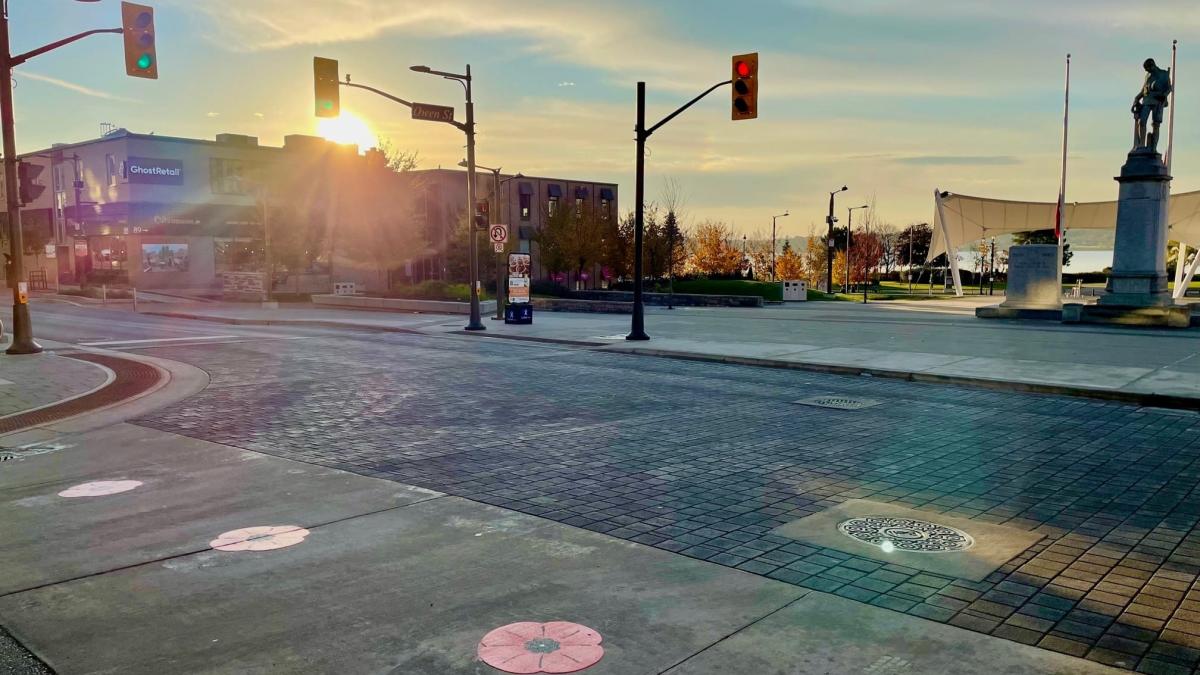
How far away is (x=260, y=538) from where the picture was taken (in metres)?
5.85

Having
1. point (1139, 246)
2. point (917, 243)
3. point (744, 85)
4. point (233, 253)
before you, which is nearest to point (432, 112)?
point (744, 85)

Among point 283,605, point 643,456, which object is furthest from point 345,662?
point 643,456

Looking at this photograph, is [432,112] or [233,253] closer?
[432,112]

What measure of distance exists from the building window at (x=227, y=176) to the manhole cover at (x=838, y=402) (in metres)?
63.7

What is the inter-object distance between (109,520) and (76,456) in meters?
2.93

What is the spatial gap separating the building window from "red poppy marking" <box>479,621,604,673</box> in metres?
68.9

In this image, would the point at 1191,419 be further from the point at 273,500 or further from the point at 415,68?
the point at 415,68

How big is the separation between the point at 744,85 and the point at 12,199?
15417 mm

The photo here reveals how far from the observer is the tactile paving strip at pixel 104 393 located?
10727mm

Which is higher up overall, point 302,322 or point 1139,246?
point 1139,246

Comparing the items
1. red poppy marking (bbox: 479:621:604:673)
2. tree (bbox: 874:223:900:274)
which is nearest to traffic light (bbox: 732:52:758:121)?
red poppy marking (bbox: 479:621:604:673)

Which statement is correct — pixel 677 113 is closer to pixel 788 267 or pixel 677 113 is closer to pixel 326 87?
pixel 326 87

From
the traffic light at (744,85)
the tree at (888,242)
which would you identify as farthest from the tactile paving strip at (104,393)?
the tree at (888,242)

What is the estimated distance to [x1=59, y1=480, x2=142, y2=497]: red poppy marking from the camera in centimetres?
716
